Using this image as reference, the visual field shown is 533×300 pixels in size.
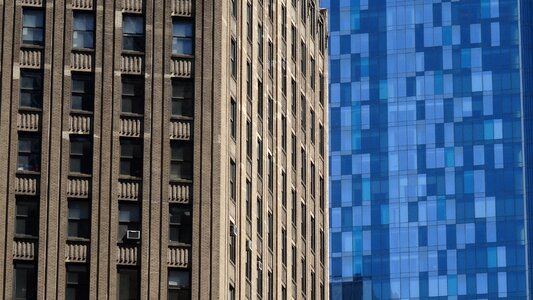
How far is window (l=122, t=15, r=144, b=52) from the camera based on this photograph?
350 feet

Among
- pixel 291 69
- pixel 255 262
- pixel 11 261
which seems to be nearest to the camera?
pixel 11 261

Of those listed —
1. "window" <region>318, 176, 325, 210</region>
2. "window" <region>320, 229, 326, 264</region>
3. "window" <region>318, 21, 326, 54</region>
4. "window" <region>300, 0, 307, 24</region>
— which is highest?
"window" <region>300, 0, 307, 24</region>

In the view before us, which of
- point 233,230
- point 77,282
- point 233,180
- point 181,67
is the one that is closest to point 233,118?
point 233,180

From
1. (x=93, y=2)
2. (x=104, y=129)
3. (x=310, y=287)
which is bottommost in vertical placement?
(x=310, y=287)

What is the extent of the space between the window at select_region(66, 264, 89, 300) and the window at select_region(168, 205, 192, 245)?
4643 millimetres

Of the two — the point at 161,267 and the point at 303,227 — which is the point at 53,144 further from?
the point at 303,227

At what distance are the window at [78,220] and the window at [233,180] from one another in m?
7.87

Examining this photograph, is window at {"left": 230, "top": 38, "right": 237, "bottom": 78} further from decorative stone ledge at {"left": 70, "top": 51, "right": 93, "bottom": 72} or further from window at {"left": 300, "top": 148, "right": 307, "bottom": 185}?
window at {"left": 300, "top": 148, "right": 307, "bottom": 185}

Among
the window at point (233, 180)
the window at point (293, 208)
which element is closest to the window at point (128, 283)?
the window at point (233, 180)

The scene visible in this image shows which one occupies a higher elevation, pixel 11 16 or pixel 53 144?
pixel 11 16

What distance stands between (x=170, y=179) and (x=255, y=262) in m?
9.06

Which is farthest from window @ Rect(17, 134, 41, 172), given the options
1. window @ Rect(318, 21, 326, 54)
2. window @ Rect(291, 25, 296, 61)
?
window @ Rect(318, 21, 326, 54)

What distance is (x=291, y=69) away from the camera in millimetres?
123438

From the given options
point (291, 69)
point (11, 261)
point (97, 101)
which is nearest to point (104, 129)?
point (97, 101)
